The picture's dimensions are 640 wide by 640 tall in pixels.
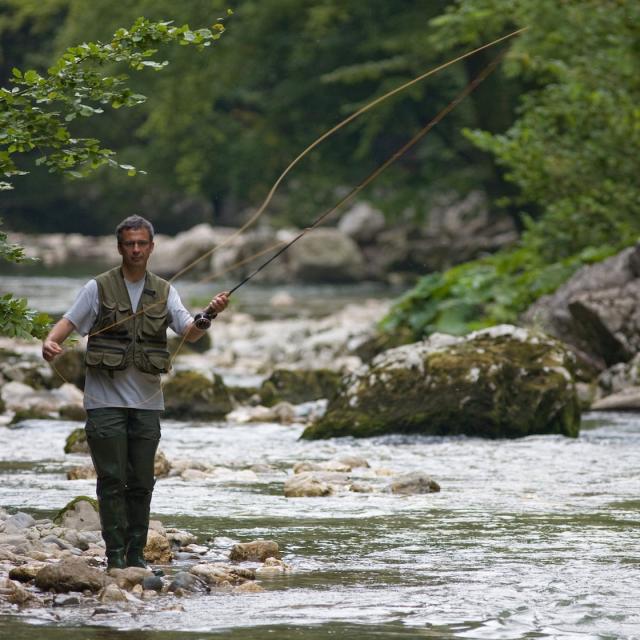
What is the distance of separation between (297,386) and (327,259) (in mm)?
19511

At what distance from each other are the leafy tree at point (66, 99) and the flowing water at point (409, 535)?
161 centimetres

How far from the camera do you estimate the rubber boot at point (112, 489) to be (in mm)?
7000

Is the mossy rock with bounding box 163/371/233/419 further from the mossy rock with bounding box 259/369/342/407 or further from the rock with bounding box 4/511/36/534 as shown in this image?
the rock with bounding box 4/511/36/534

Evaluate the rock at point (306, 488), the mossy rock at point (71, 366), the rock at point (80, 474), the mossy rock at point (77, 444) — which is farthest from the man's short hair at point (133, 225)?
the mossy rock at point (71, 366)

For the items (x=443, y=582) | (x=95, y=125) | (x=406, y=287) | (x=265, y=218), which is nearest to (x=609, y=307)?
(x=443, y=582)

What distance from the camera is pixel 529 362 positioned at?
44.6 ft

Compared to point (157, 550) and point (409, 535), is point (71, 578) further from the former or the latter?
point (409, 535)

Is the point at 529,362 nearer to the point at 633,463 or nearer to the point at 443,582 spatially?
the point at 633,463

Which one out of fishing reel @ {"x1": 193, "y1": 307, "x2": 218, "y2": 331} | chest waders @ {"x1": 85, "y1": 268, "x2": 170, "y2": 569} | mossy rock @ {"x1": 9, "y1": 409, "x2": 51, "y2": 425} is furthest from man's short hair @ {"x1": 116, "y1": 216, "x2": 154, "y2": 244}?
mossy rock @ {"x1": 9, "y1": 409, "x2": 51, "y2": 425}

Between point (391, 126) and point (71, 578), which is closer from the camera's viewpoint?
point (71, 578)

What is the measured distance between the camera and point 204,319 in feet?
22.8

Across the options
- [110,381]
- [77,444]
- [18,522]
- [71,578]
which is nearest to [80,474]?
[77,444]

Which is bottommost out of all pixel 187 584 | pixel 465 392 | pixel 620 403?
pixel 187 584

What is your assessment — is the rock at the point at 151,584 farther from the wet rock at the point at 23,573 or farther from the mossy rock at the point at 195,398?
the mossy rock at the point at 195,398
